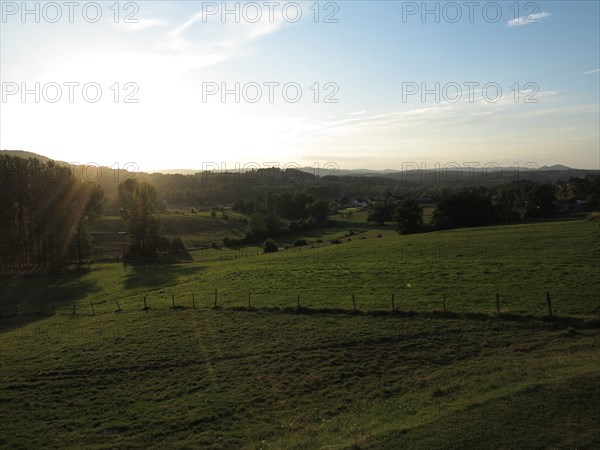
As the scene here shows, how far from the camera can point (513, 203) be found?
92.3 metres

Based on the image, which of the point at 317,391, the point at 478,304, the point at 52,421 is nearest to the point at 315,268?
the point at 478,304

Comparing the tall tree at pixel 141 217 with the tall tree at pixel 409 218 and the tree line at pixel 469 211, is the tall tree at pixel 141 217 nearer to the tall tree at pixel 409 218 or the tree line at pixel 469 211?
the tall tree at pixel 409 218

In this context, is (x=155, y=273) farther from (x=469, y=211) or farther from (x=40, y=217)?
(x=469, y=211)

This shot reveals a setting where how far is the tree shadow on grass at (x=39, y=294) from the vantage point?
38.9 meters

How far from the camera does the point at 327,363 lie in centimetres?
2098

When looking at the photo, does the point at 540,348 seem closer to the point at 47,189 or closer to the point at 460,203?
the point at 460,203

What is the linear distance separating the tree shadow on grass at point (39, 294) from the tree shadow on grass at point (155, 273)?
4.10 m

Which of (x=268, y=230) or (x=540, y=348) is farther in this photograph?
(x=268, y=230)

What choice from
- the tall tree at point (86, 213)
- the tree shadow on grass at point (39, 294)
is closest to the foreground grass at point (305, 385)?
the tree shadow on grass at point (39, 294)

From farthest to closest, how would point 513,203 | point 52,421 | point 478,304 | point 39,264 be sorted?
point 513,203
point 39,264
point 478,304
point 52,421

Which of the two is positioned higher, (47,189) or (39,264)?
(47,189)

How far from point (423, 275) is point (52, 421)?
2729cm

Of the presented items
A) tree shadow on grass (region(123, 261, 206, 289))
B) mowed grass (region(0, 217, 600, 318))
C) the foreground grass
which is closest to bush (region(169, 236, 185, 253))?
tree shadow on grass (region(123, 261, 206, 289))

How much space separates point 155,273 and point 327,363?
1639 inches
